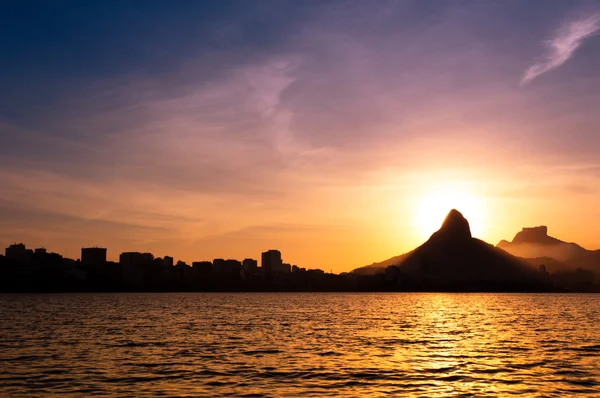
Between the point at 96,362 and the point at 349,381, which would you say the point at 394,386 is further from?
the point at 96,362

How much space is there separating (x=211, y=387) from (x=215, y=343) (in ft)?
127

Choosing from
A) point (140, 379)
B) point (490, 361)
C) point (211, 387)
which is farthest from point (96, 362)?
point (490, 361)

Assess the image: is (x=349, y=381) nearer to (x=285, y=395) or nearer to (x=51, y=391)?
(x=285, y=395)

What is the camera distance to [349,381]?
5484 cm

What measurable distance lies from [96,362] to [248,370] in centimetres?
1756

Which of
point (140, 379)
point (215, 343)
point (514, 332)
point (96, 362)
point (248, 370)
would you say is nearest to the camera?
point (140, 379)

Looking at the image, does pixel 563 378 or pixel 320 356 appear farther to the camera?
pixel 320 356

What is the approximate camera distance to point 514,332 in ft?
382

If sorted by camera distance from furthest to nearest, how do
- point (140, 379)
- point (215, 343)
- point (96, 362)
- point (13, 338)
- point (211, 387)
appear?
point (13, 338), point (215, 343), point (96, 362), point (140, 379), point (211, 387)

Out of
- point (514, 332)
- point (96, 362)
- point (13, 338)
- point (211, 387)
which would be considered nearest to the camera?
point (211, 387)

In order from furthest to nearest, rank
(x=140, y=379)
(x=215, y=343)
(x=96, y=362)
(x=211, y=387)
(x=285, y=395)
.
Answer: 1. (x=215, y=343)
2. (x=96, y=362)
3. (x=140, y=379)
4. (x=211, y=387)
5. (x=285, y=395)

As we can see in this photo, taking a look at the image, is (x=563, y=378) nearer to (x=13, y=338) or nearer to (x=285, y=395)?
(x=285, y=395)

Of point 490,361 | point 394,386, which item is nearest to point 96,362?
point 394,386

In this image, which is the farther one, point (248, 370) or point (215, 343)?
point (215, 343)
